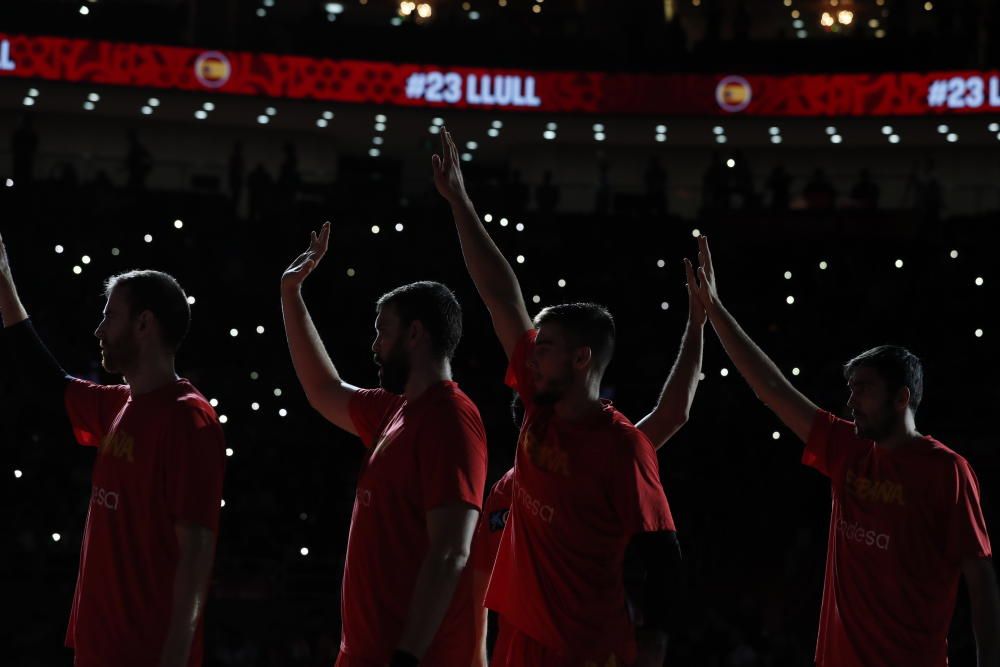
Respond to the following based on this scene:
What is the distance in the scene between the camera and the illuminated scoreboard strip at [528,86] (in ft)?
65.3

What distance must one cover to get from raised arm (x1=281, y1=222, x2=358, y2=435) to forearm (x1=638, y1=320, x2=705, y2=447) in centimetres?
114

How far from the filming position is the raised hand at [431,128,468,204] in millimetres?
4379

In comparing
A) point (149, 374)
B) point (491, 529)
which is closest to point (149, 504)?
point (149, 374)

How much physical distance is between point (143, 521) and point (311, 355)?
1061 mm

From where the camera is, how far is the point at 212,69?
20.0 m

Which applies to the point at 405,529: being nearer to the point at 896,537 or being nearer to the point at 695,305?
the point at 695,305

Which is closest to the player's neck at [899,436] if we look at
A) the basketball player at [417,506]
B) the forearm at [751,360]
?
the forearm at [751,360]

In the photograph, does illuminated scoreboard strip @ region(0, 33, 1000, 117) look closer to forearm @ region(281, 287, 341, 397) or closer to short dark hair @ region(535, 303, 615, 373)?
forearm @ region(281, 287, 341, 397)

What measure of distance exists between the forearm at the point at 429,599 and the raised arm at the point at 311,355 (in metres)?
1.12

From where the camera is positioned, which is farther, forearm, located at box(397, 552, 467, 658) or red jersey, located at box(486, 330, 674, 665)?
red jersey, located at box(486, 330, 674, 665)

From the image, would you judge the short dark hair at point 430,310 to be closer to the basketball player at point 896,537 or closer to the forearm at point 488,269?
the forearm at point 488,269

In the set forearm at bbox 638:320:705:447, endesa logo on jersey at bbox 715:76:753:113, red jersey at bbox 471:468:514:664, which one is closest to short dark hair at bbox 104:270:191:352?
red jersey at bbox 471:468:514:664

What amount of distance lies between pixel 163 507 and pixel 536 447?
45.0 inches

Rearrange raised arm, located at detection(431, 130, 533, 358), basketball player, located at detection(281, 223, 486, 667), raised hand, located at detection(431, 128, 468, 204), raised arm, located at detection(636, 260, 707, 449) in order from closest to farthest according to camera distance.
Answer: basketball player, located at detection(281, 223, 486, 667)
raised arm, located at detection(431, 130, 533, 358)
raised hand, located at detection(431, 128, 468, 204)
raised arm, located at detection(636, 260, 707, 449)
